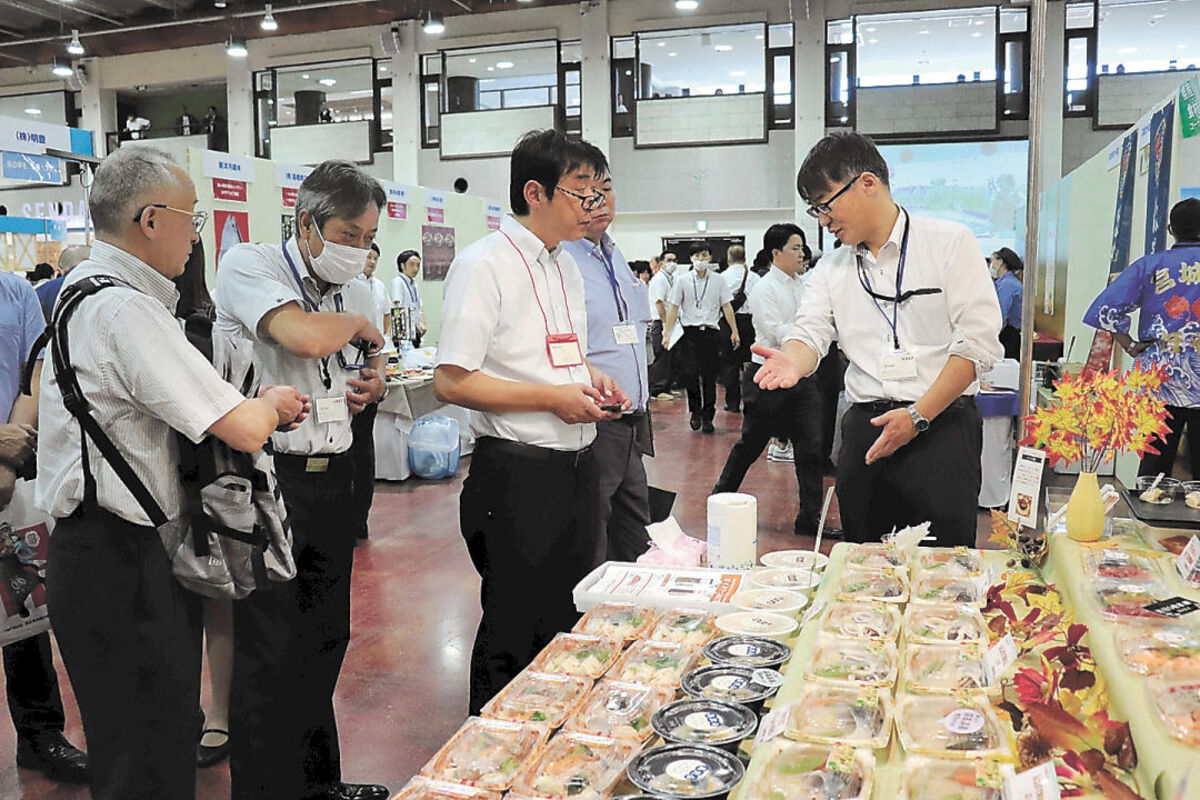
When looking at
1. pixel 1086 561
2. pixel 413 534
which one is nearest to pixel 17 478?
pixel 1086 561

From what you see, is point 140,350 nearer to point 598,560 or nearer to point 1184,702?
point 598,560

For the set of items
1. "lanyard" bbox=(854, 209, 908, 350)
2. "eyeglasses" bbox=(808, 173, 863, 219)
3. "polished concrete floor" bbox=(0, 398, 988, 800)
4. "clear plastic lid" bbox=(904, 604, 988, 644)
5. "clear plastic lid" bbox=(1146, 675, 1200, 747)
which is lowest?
"polished concrete floor" bbox=(0, 398, 988, 800)

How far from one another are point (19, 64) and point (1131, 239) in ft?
62.0

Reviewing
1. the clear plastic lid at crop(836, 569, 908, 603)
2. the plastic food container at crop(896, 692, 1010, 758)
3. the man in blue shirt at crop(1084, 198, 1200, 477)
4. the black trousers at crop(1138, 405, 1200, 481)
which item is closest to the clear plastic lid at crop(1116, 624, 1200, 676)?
the plastic food container at crop(896, 692, 1010, 758)

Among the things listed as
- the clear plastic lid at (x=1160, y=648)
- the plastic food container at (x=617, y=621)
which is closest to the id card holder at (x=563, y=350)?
the plastic food container at (x=617, y=621)

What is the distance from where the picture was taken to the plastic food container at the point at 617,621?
6.48ft

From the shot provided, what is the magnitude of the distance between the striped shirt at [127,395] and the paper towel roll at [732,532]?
48.2 inches

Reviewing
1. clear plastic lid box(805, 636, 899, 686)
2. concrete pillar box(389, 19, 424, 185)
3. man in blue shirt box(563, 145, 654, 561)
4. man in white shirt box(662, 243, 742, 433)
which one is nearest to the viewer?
clear plastic lid box(805, 636, 899, 686)

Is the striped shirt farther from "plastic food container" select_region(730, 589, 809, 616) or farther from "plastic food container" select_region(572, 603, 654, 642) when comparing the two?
"plastic food container" select_region(730, 589, 809, 616)

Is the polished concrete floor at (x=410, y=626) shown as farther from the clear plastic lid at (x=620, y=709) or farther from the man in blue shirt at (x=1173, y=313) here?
the clear plastic lid at (x=620, y=709)

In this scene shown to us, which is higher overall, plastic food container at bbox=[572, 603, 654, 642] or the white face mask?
the white face mask

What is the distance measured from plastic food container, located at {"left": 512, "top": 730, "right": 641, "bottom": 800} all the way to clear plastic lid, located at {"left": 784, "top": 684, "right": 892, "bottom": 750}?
259 millimetres

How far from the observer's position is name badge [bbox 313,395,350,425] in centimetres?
235

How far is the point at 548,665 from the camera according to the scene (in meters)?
1.83
